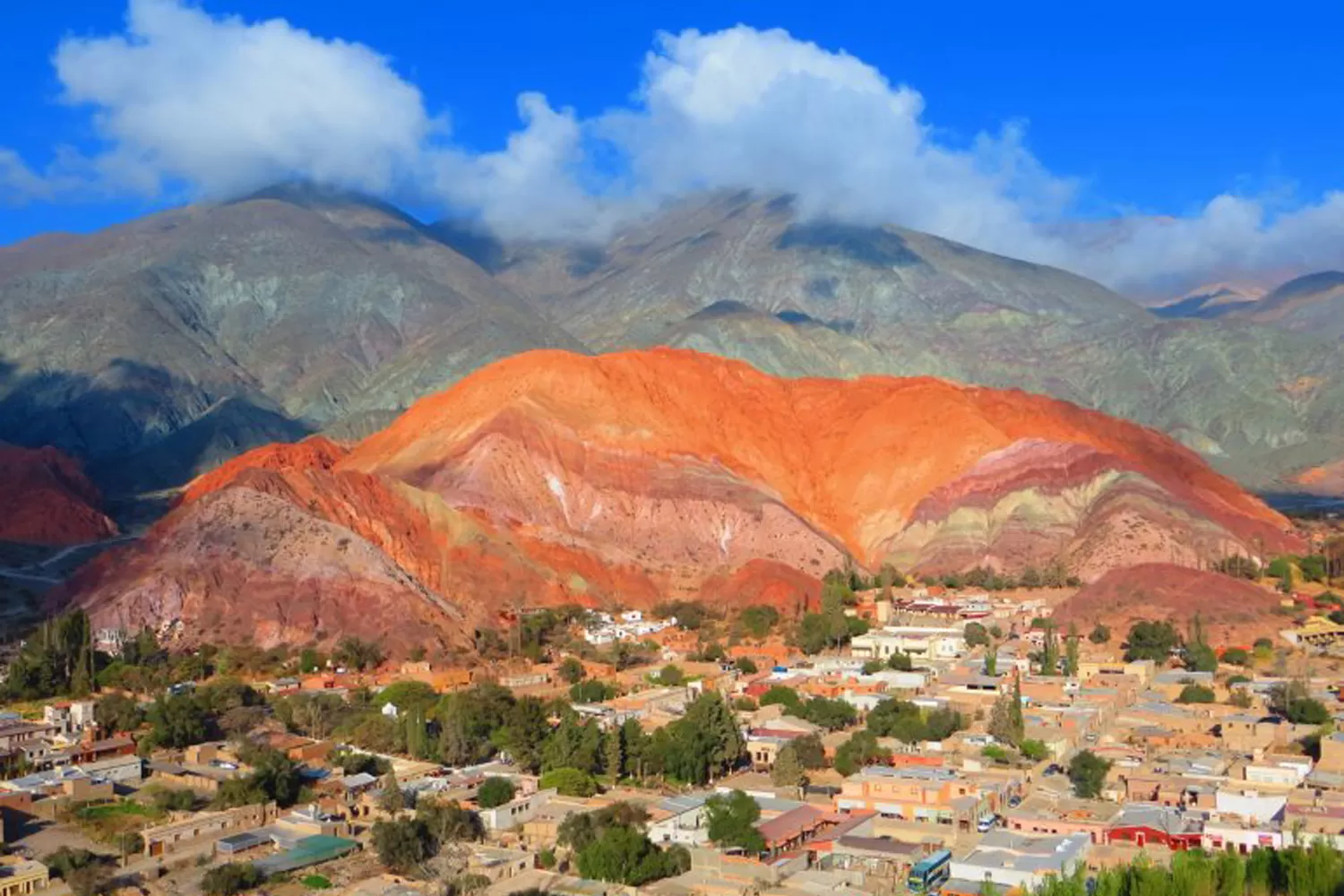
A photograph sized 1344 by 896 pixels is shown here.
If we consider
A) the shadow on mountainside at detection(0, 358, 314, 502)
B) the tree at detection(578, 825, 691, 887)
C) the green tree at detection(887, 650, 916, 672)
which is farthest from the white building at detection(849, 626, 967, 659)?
the shadow on mountainside at detection(0, 358, 314, 502)

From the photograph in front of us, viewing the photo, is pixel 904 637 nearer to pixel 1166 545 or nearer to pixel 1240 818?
pixel 1166 545

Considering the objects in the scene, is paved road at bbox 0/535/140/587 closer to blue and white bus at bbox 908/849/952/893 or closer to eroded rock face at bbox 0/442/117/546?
eroded rock face at bbox 0/442/117/546

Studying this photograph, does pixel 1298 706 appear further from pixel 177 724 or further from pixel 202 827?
pixel 177 724

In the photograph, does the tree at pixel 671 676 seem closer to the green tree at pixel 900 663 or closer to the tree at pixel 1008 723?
the green tree at pixel 900 663

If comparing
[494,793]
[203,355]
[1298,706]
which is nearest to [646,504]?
[1298,706]

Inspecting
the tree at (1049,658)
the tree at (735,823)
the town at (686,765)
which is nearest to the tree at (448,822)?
the town at (686,765)

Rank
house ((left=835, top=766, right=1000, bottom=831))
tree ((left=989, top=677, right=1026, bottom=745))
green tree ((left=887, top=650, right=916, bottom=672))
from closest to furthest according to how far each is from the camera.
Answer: house ((left=835, top=766, right=1000, bottom=831))
tree ((left=989, top=677, right=1026, bottom=745))
green tree ((left=887, top=650, right=916, bottom=672))

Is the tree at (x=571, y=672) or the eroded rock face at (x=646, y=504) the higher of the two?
the eroded rock face at (x=646, y=504)
